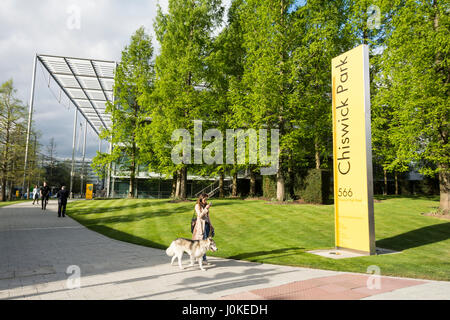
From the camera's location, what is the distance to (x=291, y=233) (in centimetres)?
1160

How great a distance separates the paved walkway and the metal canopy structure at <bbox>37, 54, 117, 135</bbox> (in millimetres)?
20199

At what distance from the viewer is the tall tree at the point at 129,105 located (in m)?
26.2

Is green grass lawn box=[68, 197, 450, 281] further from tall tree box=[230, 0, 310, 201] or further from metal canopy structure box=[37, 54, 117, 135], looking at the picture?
metal canopy structure box=[37, 54, 117, 135]

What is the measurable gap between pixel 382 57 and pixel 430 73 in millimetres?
3249

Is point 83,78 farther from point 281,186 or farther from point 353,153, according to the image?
point 353,153

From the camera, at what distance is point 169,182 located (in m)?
38.3

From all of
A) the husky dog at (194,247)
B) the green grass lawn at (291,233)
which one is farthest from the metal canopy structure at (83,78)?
the husky dog at (194,247)

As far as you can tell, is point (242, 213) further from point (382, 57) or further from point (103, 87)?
point (103, 87)

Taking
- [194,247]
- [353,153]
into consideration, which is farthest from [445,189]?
[194,247]

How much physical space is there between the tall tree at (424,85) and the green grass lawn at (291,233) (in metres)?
3.31

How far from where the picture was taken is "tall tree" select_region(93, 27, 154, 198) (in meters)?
26.2

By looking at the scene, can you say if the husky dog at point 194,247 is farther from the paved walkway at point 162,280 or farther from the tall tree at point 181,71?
the tall tree at point 181,71

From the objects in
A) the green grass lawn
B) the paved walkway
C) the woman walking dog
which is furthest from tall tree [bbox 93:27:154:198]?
the woman walking dog

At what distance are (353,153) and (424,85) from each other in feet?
27.6
